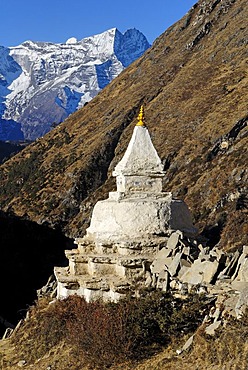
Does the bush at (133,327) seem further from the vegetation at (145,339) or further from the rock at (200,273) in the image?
the rock at (200,273)

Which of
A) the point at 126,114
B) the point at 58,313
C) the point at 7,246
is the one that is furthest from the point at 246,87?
the point at 58,313

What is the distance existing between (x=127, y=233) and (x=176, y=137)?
3251 inches

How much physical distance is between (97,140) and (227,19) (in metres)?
38.2

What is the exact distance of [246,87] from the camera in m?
98.9

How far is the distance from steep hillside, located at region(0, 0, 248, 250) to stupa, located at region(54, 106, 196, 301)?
125 ft

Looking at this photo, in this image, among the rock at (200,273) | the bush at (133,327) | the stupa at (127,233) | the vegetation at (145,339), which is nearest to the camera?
the vegetation at (145,339)

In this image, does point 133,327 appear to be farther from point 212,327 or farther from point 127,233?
point 127,233

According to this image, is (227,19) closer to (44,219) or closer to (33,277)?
(44,219)

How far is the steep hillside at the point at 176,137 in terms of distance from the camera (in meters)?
78.6

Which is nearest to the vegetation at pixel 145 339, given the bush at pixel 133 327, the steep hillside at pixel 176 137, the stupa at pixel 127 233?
the bush at pixel 133 327

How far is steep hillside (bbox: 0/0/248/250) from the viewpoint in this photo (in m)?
78.6

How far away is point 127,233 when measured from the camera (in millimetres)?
19422

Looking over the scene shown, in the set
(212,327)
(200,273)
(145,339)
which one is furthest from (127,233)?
(212,327)

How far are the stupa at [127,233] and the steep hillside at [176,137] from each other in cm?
3816
